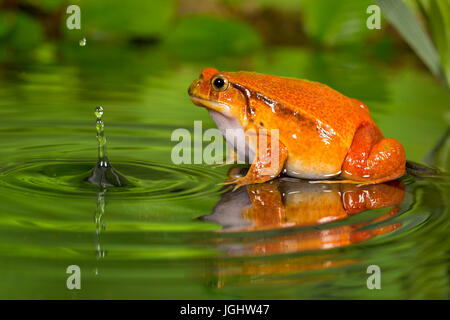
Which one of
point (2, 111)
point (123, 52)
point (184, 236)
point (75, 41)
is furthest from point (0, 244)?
point (75, 41)

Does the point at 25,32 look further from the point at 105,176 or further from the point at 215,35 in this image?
the point at 105,176

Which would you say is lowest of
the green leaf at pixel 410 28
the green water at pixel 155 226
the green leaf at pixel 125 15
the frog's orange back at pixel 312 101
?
the green water at pixel 155 226

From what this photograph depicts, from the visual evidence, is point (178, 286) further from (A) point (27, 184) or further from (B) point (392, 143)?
(B) point (392, 143)

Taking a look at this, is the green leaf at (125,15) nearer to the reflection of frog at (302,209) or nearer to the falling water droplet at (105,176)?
the falling water droplet at (105,176)

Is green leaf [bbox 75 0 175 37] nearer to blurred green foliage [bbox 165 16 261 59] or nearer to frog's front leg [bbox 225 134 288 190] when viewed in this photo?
blurred green foliage [bbox 165 16 261 59]

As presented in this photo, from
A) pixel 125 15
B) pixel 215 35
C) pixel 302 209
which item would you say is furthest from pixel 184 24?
pixel 302 209

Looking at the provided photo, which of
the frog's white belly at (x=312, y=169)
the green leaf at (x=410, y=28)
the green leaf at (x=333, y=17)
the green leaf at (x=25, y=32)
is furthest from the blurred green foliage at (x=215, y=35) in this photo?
the frog's white belly at (x=312, y=169)
